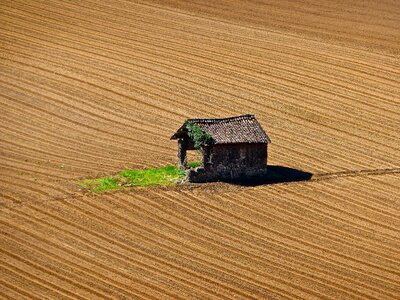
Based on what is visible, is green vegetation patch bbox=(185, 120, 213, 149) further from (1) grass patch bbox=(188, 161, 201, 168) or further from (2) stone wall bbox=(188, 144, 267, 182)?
(1) grass patch bbox=(188, 161, 201, 168)

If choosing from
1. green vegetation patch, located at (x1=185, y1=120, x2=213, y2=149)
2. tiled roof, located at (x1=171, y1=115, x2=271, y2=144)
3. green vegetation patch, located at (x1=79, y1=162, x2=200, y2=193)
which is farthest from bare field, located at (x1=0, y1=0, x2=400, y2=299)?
tiled roof, located at (x1=171, y1=115, x2=271, y2=144)

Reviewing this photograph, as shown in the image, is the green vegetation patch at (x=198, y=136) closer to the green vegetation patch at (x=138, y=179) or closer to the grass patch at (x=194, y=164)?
the grass patch at (x=194, y=164)

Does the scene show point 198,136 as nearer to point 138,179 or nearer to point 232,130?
point 232,130

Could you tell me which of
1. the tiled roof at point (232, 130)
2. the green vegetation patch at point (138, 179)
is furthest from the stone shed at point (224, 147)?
the green vegetation patch at point (138, 179)

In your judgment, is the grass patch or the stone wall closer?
the stone wall

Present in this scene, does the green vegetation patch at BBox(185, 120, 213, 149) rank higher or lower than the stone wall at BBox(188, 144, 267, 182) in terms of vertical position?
higher

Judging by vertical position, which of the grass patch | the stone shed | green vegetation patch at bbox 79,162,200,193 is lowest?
green vegetation patch at bbox 79,162,200,193

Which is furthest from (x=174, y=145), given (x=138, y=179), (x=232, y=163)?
(x=138, y=179)

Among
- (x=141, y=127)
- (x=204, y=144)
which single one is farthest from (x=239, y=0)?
(x=204, y=144)
